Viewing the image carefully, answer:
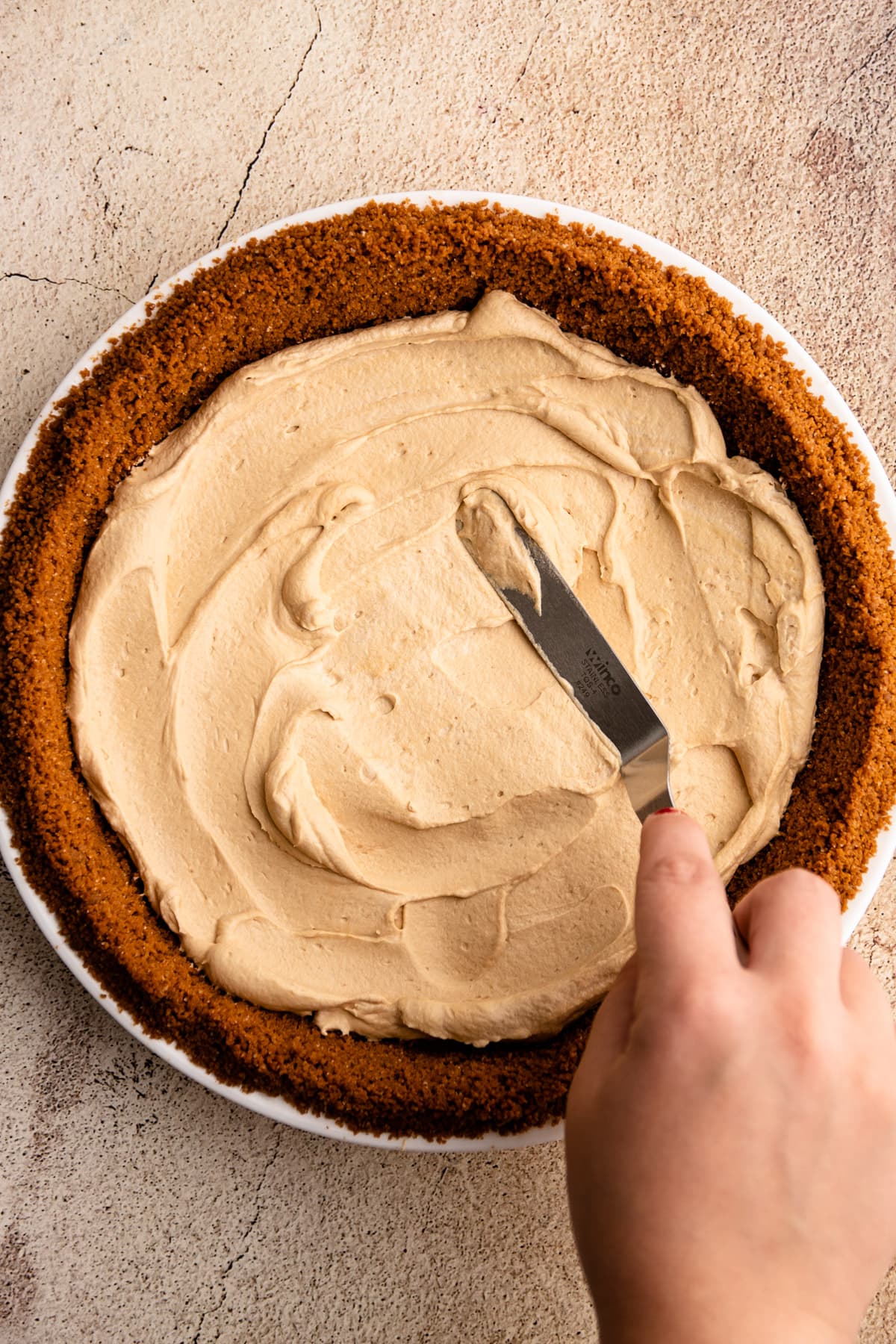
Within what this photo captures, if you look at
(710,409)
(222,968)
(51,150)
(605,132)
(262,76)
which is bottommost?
(222,968)

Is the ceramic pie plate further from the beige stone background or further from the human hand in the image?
the human hand

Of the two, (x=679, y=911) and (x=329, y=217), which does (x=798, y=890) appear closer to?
(x=679, y=911)

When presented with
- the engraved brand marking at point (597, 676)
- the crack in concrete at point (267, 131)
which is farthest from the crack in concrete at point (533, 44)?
the engraved brand marking at point (597, 676)

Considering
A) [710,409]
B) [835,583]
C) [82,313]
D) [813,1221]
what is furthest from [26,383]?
[813,1221]

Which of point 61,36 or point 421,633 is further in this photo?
→ point 61,36

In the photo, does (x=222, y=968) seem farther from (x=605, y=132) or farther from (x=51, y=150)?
(x=605, y=132)

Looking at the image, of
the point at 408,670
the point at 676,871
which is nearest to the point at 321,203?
the point at 408,670

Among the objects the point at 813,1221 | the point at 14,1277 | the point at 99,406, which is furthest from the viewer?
the point at 14,1277
